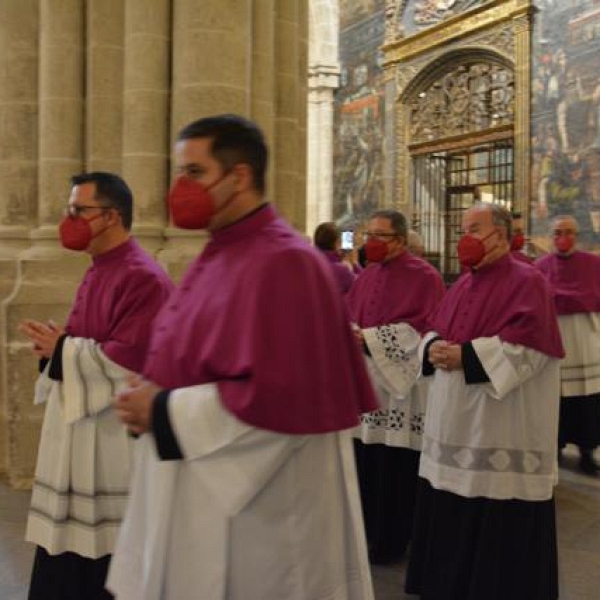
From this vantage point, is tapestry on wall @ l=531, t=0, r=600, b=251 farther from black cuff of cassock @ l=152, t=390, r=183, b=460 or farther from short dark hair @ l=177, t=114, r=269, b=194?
black cuff of cassock @ l=152, t=390, r=183, b=460

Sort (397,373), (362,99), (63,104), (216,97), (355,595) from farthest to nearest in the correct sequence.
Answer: (362,99), (63,104), (216,97), (397,373), (355,595)

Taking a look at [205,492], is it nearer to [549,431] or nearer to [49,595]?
[49,595]

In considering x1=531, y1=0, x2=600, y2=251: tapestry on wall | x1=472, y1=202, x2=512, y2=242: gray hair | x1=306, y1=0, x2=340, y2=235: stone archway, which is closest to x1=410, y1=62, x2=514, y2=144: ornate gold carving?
x1=531, y1=0, x2=600, y2=251: tapestry on wall

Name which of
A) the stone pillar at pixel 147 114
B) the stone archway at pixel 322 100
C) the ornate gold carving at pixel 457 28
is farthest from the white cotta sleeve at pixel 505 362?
the stone archway at pixel 322 100

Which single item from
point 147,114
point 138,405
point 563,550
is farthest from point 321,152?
point 138,405

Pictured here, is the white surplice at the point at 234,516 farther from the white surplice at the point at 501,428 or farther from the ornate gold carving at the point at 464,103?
the ornate gold carving at the point at 464,103

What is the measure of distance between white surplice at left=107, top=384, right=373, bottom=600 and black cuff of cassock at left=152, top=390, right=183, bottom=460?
17 mm

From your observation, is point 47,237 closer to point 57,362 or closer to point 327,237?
point 327,237

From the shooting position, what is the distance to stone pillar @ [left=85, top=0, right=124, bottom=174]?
5.11m

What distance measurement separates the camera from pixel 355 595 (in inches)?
82.2

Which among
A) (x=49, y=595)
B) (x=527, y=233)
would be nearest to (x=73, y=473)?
(x=49, y=595)

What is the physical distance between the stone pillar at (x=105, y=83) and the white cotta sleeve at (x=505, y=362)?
2.97 m

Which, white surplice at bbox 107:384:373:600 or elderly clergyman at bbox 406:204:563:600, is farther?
elderly clergyman at bbox 406:204:563:600

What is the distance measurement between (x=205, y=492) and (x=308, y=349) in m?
0.44
